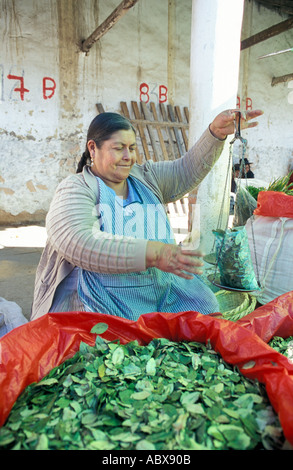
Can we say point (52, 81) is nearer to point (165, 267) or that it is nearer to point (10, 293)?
point (10, 293)

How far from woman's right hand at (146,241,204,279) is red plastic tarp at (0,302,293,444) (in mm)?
205

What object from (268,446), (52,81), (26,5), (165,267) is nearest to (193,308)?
(165,267)

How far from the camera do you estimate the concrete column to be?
9.39ft

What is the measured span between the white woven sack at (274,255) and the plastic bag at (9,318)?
1.49 metres

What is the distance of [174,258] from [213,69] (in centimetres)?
227

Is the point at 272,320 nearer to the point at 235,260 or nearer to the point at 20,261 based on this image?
the point at 235,260

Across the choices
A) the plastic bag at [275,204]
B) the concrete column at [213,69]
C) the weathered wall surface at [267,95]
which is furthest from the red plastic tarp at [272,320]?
the weathered wall surface at [267,95]

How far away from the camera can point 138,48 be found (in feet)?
20.6

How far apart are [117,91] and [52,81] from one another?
115cm

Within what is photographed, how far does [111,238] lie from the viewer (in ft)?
4.39

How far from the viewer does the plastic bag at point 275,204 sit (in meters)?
2.28

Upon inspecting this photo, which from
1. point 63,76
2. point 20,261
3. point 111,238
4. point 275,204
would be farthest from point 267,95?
point 111,238

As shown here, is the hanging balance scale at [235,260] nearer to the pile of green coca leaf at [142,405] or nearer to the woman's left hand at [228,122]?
the woman's left hand at [228,122]

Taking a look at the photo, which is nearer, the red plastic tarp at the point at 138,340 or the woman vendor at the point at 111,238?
the red plastic tarp at the point at 138,340
